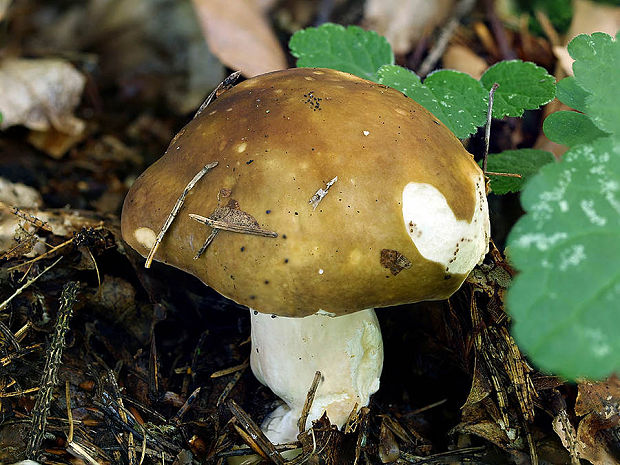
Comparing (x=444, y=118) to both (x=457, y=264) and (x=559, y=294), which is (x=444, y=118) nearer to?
(x=457, y=264)

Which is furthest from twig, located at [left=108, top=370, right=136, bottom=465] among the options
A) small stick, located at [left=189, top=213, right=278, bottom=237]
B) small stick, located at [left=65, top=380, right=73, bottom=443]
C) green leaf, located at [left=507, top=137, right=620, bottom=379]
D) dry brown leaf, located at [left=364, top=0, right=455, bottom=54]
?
dry brown leaf, located at [left=364, top=0, right=455, bottom=54]

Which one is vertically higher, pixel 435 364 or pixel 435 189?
pixel 435 189

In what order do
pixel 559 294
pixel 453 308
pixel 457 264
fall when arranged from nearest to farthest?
pixel 559 294, pixel 457 264, pixel 453 308

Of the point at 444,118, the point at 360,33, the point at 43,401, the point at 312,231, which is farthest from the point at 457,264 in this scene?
the point at 43,401

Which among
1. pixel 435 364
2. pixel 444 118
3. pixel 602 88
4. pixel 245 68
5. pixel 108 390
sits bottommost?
pixel 435 364

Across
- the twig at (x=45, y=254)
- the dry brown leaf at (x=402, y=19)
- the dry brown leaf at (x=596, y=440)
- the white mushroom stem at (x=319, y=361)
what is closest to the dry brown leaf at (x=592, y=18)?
the dry brown leaf at (x=402, y=19)

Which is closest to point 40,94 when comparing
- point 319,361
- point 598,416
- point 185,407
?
point 185,407

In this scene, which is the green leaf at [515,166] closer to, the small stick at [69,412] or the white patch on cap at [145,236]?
the white patch on cap at [145,236]

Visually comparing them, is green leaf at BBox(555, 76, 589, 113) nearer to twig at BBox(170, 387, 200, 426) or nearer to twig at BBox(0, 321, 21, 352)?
twig at BBox(170, 387, 200, 426)
